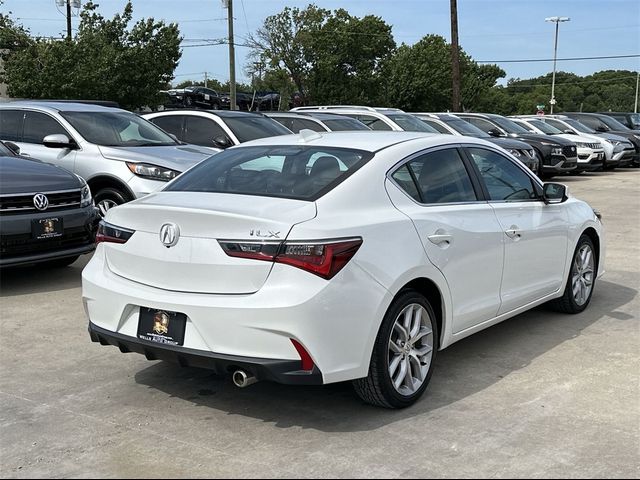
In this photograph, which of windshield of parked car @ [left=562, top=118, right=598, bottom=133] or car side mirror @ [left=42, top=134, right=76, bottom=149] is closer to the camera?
car side mirror @ [left=42, top=134, right=76, bottom=149]

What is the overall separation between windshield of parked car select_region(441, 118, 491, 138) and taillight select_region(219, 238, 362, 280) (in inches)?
542

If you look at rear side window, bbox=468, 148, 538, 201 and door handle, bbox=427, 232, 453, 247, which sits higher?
rear side window, bbox=468, 148, 538, 201

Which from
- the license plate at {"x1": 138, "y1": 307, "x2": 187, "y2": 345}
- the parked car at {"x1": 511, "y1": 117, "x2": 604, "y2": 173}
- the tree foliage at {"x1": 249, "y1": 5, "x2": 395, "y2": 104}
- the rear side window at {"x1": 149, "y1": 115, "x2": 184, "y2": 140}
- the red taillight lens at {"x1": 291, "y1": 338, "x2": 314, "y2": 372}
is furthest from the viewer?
the tree foliage at {"x1": 249, "y1": 5, "x2": 395, "y2": 104}

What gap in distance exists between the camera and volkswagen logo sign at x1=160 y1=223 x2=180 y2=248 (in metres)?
3.83

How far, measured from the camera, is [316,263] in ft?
11.8

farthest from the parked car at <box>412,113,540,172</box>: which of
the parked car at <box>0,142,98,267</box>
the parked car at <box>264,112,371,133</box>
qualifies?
the parked car at <box>0,142,98,267</box>

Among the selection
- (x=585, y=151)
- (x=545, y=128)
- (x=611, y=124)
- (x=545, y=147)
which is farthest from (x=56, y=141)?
(x=611, y=124)

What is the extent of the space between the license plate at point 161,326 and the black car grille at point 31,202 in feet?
11.0

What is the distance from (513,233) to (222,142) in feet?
20.1

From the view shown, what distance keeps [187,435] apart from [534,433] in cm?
180

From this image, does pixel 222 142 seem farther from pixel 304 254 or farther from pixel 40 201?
pixel 304 254

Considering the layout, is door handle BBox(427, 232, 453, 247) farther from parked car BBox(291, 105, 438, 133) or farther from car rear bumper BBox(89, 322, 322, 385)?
parked car BBox(291, 105, 438, 133)

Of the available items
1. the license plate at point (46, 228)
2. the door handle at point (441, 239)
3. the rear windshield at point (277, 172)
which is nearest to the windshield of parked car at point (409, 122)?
the license plate at point (46, 228)

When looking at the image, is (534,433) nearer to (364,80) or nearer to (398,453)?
(398,453)
